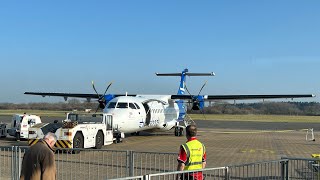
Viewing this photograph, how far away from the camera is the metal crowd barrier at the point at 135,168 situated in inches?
Result: 307

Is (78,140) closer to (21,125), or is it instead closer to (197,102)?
(21,125)

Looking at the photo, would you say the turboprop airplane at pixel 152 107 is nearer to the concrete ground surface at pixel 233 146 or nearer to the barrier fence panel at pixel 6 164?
the concrete ground surface at pixel 233 146

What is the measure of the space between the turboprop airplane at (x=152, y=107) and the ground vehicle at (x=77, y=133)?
7.14ft

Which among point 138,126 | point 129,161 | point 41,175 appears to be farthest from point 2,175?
point 138,126

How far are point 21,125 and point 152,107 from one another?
8.48m

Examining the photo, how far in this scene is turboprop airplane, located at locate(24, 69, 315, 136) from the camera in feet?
75.2

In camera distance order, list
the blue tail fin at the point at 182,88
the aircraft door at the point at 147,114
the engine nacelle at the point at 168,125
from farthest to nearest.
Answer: the blue tail fin at the point at 182,88
the engine nacelle at the point at 168,125
the aircraft door at the point at 147,114

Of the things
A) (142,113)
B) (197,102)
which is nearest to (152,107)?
(142,113)

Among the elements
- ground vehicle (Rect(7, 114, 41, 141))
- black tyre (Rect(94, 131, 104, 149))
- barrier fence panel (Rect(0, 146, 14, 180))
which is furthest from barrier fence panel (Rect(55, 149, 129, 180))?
ground vehicle (Rect(7, 114, 41, 141))

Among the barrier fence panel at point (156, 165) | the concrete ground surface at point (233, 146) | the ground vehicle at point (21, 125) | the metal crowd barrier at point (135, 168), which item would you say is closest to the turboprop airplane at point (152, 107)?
the concrete ground surface at point (233, 146)

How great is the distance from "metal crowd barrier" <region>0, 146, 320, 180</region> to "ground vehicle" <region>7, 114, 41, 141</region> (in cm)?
909

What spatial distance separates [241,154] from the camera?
1720cm

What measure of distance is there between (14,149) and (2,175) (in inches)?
61.3

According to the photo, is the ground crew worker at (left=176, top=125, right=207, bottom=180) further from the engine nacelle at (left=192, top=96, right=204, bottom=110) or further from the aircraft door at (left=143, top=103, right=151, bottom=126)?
the engine nacelle at (left=192, top=96, right=204, bottom=110)
